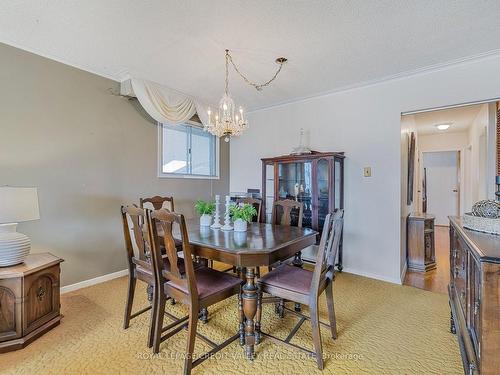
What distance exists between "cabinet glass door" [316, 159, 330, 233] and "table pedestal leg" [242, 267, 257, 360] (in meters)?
1.89

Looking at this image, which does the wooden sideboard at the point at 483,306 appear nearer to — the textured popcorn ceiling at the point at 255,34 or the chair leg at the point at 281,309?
the chair leg at the point at 281,309

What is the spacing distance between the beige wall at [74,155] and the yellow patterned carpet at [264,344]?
2.11 ft

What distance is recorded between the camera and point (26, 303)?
76.7 inches

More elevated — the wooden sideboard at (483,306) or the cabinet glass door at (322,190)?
the cabinet glass door at (322,190)

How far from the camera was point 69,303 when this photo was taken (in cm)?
256

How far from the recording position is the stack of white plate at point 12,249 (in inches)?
78.0

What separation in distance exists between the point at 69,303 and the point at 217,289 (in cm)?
179

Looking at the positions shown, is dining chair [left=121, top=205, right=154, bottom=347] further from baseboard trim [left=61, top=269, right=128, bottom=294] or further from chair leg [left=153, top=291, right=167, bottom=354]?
baseboard trim [left=61, top=269, right=128, bottom=294]

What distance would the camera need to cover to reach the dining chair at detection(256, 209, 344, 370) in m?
1.69

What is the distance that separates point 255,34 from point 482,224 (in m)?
2.17

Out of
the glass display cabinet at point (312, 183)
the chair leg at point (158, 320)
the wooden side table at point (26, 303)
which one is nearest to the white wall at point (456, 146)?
the glass display cabinet at point (312, 183)

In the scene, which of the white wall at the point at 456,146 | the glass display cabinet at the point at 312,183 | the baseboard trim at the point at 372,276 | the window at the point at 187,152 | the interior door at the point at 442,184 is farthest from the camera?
the interior door at the point at 442,184

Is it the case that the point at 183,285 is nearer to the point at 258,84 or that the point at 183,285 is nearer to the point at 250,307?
the point at 250,307

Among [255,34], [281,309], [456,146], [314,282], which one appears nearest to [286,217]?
[281,309]
